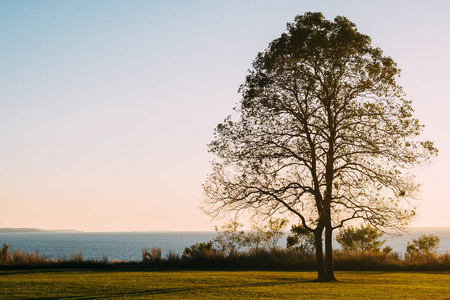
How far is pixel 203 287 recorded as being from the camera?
18469 mm

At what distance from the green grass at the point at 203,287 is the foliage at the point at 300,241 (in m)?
8.73

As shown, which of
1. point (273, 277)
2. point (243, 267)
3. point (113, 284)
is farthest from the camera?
point (243, 267)

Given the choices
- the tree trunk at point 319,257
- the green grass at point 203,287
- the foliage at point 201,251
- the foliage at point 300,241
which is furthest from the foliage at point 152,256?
the tree trunk at point 319,257

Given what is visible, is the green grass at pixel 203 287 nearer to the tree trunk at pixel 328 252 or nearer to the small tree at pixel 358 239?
the tree trunk at pixel 328 252

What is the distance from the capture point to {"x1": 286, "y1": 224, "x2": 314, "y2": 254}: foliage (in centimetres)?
3225

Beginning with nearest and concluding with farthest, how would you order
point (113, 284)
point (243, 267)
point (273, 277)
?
point (113, 284), point (273, 277), point (243, 267)

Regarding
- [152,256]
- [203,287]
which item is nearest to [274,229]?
[152,256]

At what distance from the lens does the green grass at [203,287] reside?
633 inches

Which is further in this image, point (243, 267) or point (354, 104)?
point (243, 267)

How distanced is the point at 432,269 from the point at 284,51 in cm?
1767

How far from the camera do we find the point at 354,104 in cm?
2417

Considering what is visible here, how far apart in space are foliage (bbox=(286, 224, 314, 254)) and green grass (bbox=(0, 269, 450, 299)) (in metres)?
8.73

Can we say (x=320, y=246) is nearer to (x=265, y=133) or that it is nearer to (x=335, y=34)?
(x=265, y=133)

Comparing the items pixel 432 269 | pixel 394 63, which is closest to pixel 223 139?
pixel 394 63
